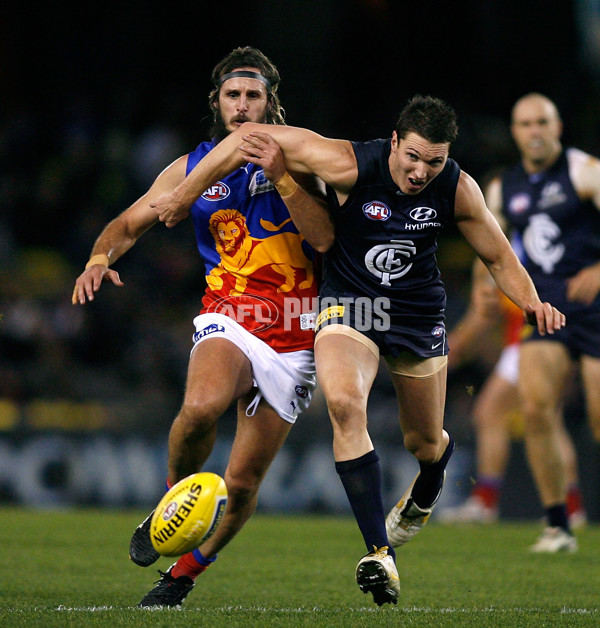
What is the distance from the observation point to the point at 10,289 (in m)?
13.3

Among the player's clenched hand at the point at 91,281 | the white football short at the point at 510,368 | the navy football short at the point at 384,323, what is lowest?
the white football short at the point at 510,368

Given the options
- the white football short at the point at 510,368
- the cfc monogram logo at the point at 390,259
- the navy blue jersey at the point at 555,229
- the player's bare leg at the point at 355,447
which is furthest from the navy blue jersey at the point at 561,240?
the player's bare leg at the point at 355,447

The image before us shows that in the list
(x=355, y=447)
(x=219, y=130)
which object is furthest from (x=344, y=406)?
(x=219, y=130)

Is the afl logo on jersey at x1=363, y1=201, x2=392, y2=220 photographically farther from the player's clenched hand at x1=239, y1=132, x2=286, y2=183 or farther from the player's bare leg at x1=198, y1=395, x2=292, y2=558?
the player's bare leg at x1=198, y1=395, x2=292, y2=558

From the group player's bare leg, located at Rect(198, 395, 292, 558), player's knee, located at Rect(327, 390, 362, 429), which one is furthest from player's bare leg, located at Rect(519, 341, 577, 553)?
player's knee, located at Rect(327, 390, 362, 429)

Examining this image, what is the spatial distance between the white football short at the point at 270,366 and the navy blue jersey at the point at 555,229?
2883 mm

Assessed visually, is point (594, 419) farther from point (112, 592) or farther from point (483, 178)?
point (483, 178)

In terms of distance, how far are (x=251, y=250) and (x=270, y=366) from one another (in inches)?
22.0

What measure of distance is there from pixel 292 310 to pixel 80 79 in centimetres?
1262

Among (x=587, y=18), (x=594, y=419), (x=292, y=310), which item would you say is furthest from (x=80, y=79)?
(x=292, y=310)

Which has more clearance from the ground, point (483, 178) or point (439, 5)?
point (439, 5)

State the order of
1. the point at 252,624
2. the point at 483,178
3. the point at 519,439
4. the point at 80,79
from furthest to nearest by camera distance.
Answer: the point at 80,79
the point at 483,178
the point at 519,439
the point at 252,624

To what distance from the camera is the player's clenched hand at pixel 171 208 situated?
501 centimetres

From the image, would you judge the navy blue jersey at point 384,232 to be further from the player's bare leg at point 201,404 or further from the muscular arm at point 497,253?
the player's bare leg at point 201,404
